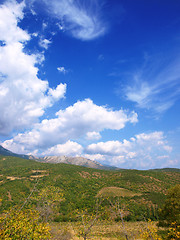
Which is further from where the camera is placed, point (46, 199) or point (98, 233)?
point (98, 233)

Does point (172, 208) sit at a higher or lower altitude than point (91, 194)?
higher

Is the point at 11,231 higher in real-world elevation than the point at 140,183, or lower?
higher

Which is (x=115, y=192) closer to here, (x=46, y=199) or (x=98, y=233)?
(x=98, y=233)

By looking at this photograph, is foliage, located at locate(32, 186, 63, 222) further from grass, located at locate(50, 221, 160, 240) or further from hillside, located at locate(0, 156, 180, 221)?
hillside, located at locate(0, 156, 180, 221)

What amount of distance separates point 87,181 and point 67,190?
16777 millimetres

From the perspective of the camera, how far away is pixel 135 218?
50.7 m

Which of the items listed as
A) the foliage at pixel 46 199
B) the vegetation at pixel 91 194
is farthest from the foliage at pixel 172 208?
the foliage at pixel 46 199

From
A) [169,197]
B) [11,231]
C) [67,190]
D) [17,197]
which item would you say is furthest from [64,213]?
[11,231]

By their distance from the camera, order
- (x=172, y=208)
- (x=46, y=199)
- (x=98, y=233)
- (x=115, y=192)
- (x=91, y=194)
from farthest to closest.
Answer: (x=91, y=194), (x=115, y=192), (x=98, y=233), (x=172, y=208), (x=46, y=199)

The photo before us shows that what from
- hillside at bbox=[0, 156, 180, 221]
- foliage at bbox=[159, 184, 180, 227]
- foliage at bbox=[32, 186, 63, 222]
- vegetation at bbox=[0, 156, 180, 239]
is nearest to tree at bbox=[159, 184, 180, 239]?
foliage at bbox=[159, 184, 180, 227]

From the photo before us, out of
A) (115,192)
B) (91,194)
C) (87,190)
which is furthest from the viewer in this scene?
(87,190)

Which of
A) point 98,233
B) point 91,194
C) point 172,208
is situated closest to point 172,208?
point 172,208

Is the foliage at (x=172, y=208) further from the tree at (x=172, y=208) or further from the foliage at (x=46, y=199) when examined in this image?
the foliage at (x=46, y=199)

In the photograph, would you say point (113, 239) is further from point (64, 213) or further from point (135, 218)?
point (64, 213)
